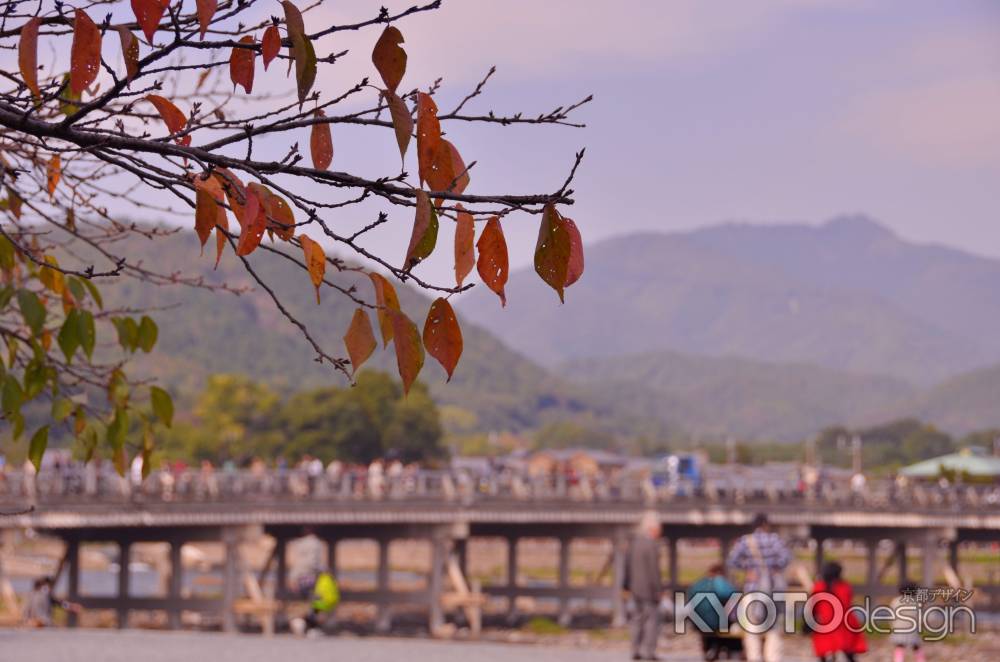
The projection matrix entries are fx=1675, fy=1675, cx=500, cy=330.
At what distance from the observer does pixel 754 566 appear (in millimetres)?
14453

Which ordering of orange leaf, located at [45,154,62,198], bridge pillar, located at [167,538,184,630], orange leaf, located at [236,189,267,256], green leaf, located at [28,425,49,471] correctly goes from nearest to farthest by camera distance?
orange leaf, located at [236,189,267,256] < green leaf, located at [28,425,49,471] < orange leaf, located at [45,154,62,198] < bridge pillar, located at [167,538,184,630]

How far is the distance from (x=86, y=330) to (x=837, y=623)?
9.32 meters

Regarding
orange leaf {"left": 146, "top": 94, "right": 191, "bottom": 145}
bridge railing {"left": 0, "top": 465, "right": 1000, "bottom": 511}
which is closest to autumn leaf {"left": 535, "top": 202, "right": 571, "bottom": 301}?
orange leaf {"left": 146, "top": 94, "right": 191, "bottom": 145}

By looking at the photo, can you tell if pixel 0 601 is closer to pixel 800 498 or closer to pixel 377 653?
pixel 800 498

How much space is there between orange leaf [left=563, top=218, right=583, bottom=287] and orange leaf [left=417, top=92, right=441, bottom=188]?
0.35 m

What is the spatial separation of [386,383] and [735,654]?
286 ft

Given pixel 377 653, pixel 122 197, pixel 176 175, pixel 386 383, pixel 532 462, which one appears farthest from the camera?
pixel 532 462

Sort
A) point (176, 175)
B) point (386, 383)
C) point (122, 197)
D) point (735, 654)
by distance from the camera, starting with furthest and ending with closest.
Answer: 1. point (386, 383)
2. point (735, 654)
3. point (122, 197)
4. point (176, 175)

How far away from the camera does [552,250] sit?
12.5 ft

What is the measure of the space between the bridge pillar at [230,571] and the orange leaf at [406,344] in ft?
127

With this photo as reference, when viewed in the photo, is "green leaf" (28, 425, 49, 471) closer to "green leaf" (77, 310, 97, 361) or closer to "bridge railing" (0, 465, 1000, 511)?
"green leaf" (77, 310, 97, 361)

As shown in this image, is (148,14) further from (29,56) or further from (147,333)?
(147,333)

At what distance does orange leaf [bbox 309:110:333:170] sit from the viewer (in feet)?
13.5

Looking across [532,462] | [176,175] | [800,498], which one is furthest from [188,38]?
[532,462]
